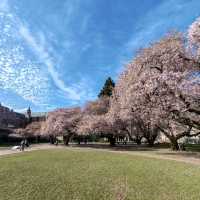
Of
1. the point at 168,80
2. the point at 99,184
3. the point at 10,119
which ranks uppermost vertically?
the point at 10,119

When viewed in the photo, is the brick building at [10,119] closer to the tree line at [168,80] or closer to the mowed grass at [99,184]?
the tree line at [168,80]

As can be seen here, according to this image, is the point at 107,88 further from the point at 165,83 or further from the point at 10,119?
the point at 10,119

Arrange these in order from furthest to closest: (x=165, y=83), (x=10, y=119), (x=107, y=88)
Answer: (x=10, y=119) → (x=107, y=88) → (x=165, y=83)

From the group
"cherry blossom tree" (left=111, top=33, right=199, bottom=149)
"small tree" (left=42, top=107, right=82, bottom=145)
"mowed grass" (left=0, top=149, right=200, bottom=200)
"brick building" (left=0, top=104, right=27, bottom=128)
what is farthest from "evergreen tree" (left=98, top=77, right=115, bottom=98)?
"brick building" (left=0, top=104, right=27, bottom=128)

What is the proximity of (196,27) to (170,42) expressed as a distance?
8.71 ft

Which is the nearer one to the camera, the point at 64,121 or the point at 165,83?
the point at 165,83

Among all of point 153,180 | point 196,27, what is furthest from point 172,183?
point 196,27

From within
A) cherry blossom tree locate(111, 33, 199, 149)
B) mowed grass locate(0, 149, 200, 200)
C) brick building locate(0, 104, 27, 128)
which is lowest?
mowed grass locate(0, 149, 200, 200)

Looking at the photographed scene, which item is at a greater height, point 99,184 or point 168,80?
point 168,80

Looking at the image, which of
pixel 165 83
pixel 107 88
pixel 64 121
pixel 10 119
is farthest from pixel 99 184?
pixel 10 119

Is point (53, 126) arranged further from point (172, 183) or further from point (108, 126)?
point (172, 183)

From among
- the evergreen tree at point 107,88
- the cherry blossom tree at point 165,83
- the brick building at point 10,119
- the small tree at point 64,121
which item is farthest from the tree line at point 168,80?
the brick building at point 10,119

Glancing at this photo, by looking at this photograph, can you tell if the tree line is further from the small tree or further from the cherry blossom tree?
the small tree

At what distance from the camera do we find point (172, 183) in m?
8.94
